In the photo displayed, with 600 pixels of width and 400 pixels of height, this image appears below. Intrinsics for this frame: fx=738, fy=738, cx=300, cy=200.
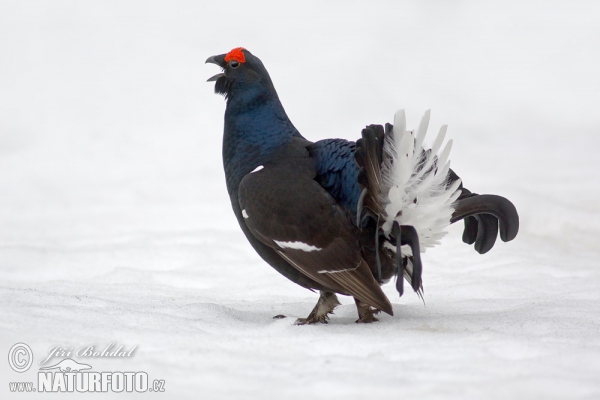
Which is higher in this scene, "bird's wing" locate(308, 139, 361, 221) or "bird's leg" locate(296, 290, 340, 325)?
"bird's wing" locate(308, 139, 361, 221)

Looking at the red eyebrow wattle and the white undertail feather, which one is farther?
the red eyebrow wattle

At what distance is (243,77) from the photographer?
10.1 feet

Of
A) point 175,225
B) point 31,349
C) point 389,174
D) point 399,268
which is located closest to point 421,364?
point 399,268

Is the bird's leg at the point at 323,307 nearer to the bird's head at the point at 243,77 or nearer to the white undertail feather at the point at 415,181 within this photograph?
the white undertail feather at the point at 415,181

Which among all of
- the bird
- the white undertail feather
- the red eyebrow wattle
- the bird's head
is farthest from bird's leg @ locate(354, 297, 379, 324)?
the red eyebrow wattle

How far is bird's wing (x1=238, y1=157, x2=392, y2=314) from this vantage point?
257 centimetres

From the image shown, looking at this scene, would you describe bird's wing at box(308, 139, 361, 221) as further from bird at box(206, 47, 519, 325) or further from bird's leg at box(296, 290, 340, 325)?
bird's leg at box(296, 290, 340, 325)

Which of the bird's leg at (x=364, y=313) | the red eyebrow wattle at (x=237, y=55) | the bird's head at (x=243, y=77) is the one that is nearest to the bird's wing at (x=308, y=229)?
the bird's leg at (x=364, y=313)

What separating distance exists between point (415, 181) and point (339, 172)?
0.31m

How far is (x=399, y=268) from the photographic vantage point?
98.6 inches

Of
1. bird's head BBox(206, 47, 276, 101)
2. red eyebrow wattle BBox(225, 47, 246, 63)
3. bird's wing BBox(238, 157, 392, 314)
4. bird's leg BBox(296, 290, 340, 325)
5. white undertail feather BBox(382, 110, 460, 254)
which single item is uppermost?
red eyebrow wattle BBox(225, 47, 246, 63)

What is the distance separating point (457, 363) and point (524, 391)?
237 millimetres

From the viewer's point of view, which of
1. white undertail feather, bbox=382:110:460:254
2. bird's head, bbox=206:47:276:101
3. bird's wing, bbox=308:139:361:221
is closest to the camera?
white undertail feather, bbox=382:110:460:254

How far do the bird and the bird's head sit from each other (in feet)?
0.84
